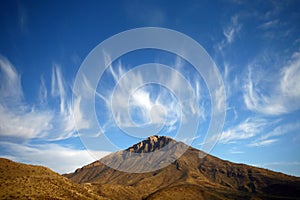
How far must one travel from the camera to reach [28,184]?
8369 cm

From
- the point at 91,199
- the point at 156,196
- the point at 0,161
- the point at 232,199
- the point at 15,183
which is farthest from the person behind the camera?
the point at 232,199

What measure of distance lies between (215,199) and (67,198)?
13768 cm

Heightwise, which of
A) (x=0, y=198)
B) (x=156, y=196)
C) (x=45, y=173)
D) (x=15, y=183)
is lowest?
(x=0, y=198)

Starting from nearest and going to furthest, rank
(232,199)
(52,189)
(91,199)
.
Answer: (52,189), (91,199), (232,199)

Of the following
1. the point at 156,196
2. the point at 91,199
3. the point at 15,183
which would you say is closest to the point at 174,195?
the point at 156,196

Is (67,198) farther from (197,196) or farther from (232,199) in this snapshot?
(232,199)

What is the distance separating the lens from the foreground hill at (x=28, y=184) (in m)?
75.5

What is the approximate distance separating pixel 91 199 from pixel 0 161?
41.3 metres

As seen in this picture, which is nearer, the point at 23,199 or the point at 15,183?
the point at 23,199

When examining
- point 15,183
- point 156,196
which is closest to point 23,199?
point 15,183

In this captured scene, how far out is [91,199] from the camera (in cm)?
9688

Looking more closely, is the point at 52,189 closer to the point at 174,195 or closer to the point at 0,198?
the point at 0,198

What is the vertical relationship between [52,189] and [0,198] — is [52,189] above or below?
above

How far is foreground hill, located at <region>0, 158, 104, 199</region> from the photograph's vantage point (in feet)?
248
